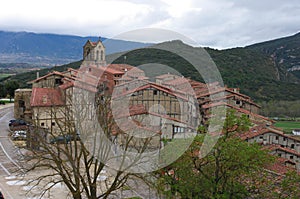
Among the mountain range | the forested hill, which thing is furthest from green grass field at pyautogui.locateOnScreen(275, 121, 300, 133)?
the forested hill

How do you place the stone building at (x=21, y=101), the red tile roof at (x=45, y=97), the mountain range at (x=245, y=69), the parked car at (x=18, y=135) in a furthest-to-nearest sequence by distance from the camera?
1. the mountain range at (x=245, y=69)
2. the stone building at (x=21, y=101)
3. the red tile roof at (x=45, y=97)
4. the parked car at (x=18, y=135)

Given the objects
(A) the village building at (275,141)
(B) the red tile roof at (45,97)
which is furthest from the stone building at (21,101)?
(A) the village building at (275,141)

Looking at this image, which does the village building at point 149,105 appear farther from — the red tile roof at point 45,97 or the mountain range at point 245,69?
the mountain range at point 245,69

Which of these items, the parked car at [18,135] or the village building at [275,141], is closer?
the village building at [275,141]

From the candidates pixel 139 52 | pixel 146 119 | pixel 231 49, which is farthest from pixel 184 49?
pixel 146 119

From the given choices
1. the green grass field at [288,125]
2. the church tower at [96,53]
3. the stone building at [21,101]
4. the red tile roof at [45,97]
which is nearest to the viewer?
the red tile roof at [45,97]

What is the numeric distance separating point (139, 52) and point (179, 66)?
31.1 ft

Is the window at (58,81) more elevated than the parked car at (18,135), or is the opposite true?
the window at (58,81)

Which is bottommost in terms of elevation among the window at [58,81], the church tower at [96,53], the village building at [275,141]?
the village building at [275,141]

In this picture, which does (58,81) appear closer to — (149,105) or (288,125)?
(149,105)

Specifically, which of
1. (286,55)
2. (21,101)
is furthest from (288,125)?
(286,55)

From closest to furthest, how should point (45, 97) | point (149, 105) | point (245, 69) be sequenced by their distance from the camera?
point (149, 105) < point (45, 97) < point (245, 69)

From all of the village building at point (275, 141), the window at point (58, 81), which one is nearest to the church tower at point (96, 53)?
the window at point (58, 81)

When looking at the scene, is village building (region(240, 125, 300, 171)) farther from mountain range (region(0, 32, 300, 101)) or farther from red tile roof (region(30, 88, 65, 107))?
mountain range (region(0, 32, 300, 101))
